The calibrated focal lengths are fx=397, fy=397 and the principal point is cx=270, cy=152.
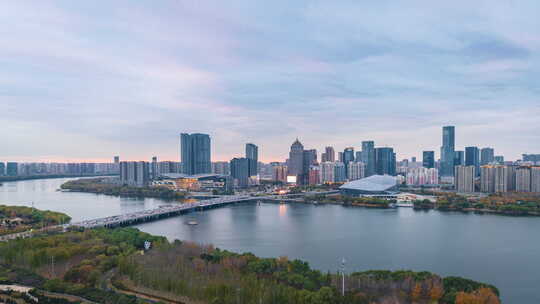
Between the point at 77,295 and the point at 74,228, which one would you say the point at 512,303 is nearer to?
the point at 77,295

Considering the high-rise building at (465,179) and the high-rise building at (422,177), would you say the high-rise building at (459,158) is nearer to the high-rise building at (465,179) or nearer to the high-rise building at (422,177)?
the high-rise building at (422,177)

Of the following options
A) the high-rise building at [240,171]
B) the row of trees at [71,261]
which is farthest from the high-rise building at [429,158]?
the row of trees at [71,261]

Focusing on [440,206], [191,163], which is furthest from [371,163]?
[440,206]

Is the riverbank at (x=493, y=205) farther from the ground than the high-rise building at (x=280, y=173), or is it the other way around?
the high-rise building at (x=280, y=173)

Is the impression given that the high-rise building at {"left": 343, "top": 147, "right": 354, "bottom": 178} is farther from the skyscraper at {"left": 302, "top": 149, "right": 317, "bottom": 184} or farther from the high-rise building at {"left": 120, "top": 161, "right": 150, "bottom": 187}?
the high-rise building at {"left": 120, "top": 161, "right": 150, "bottom": 187}

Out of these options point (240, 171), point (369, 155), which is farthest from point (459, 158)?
point (240, 171)

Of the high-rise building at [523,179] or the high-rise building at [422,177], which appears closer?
the high-rise building at [523,179]
